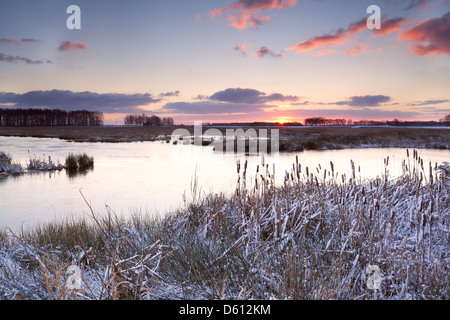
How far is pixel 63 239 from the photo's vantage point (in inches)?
231

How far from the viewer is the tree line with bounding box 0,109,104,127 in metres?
95.3

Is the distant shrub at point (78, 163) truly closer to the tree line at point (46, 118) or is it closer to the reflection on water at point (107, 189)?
the reflection on water at point (107, 189)

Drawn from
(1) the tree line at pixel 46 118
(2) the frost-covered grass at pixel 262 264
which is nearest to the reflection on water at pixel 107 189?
(2) the frost-covered grass at pixel 262 264

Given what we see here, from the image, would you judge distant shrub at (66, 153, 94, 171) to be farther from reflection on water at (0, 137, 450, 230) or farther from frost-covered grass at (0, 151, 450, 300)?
frost-covered grass at (0, 151, 450, 300)

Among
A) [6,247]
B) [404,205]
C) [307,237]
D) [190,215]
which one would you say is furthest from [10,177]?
[404,205]

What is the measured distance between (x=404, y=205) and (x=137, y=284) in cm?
548

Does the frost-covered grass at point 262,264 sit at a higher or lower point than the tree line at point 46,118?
lower

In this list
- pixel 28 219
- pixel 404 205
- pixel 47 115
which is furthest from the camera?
pixel 47 115

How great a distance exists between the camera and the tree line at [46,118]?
95.3 m

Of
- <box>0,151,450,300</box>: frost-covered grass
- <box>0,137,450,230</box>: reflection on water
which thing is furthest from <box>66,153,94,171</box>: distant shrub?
<box>0,151,450,300</box>: frost-covered grass

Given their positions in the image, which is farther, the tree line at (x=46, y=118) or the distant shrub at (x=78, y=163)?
the tree line at (x=46, y=118)

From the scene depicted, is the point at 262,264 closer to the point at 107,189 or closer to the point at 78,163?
the point at 107,189

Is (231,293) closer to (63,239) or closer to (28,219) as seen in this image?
(63,239)

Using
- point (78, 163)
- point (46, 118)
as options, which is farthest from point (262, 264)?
point (46, 118)
